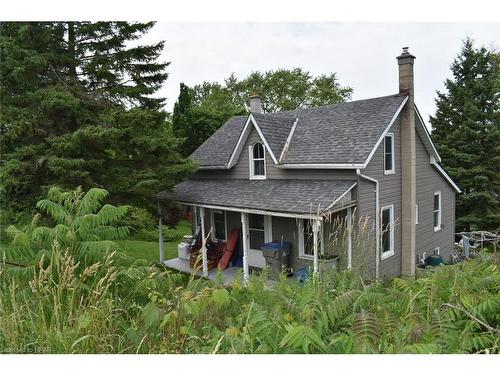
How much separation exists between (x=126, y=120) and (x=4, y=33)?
4127mm

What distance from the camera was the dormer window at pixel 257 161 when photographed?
13250 millimetres

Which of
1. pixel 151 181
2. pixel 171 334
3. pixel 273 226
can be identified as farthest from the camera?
pixel 273 226

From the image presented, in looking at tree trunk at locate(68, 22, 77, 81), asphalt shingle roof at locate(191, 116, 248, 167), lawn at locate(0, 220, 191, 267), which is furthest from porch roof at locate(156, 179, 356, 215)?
tree trunk at locate(68, 22, 77, 81)

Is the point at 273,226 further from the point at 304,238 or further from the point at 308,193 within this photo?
the point at 308,193

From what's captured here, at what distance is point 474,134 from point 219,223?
12.2 metres

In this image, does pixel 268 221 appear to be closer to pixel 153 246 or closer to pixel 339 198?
pixel 339 198

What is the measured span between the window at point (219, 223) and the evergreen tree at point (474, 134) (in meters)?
11.3

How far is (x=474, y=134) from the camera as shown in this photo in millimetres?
16188

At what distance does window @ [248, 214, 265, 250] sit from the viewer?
1305cm

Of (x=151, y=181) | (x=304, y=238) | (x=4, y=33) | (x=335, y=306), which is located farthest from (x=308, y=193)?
(x=4, y=33)

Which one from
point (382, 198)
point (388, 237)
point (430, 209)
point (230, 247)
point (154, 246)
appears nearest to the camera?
point (382, 198)

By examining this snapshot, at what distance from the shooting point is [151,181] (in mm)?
10695

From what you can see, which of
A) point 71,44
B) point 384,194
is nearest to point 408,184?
point 384,194

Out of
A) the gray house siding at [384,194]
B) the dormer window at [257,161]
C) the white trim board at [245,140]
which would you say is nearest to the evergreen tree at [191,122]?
the white trim board at [245,140]
